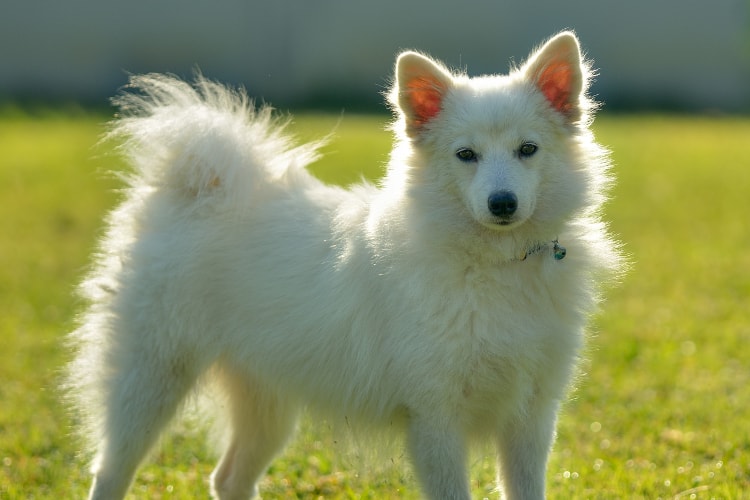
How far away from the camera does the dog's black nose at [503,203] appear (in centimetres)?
421

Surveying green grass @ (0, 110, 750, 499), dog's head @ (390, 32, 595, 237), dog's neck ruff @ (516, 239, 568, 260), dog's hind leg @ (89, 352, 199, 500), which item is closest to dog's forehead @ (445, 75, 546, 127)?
dog's head @ (390, 32, 595, 237)

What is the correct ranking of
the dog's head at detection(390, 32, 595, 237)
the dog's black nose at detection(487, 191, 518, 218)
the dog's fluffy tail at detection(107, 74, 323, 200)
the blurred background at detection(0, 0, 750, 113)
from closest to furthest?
the dog's black nose at detection(487, 191, 518, 218) → the dog's head at detection(390, 32, 595, 237) → the dog's fluffy tail at detection(107, 74, 323, 200) → the blurred background at detection(0, 0, 750, 113)

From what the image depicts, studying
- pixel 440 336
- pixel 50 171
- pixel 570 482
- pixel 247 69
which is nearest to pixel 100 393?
pixel 440 336

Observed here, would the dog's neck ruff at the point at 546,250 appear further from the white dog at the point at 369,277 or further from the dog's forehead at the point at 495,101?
the dog's forehead at the point at 495,101

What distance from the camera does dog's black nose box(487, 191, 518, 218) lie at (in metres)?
4.21

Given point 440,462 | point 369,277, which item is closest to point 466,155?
point 369,277

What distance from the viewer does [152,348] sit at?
5.06 meters

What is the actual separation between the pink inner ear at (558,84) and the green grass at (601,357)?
3.79 ft

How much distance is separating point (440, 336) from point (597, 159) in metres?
1.11

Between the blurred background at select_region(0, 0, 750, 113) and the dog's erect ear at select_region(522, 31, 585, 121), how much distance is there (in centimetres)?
1940

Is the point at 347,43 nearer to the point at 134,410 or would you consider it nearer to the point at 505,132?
the point at 134,410

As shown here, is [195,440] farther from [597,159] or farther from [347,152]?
[347,152]

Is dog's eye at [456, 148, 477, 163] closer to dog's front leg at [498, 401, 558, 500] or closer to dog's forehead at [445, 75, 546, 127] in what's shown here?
dog's forehead at [445, 75, 546, 127]

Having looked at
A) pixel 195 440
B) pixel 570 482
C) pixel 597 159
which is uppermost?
pixel 597 159
